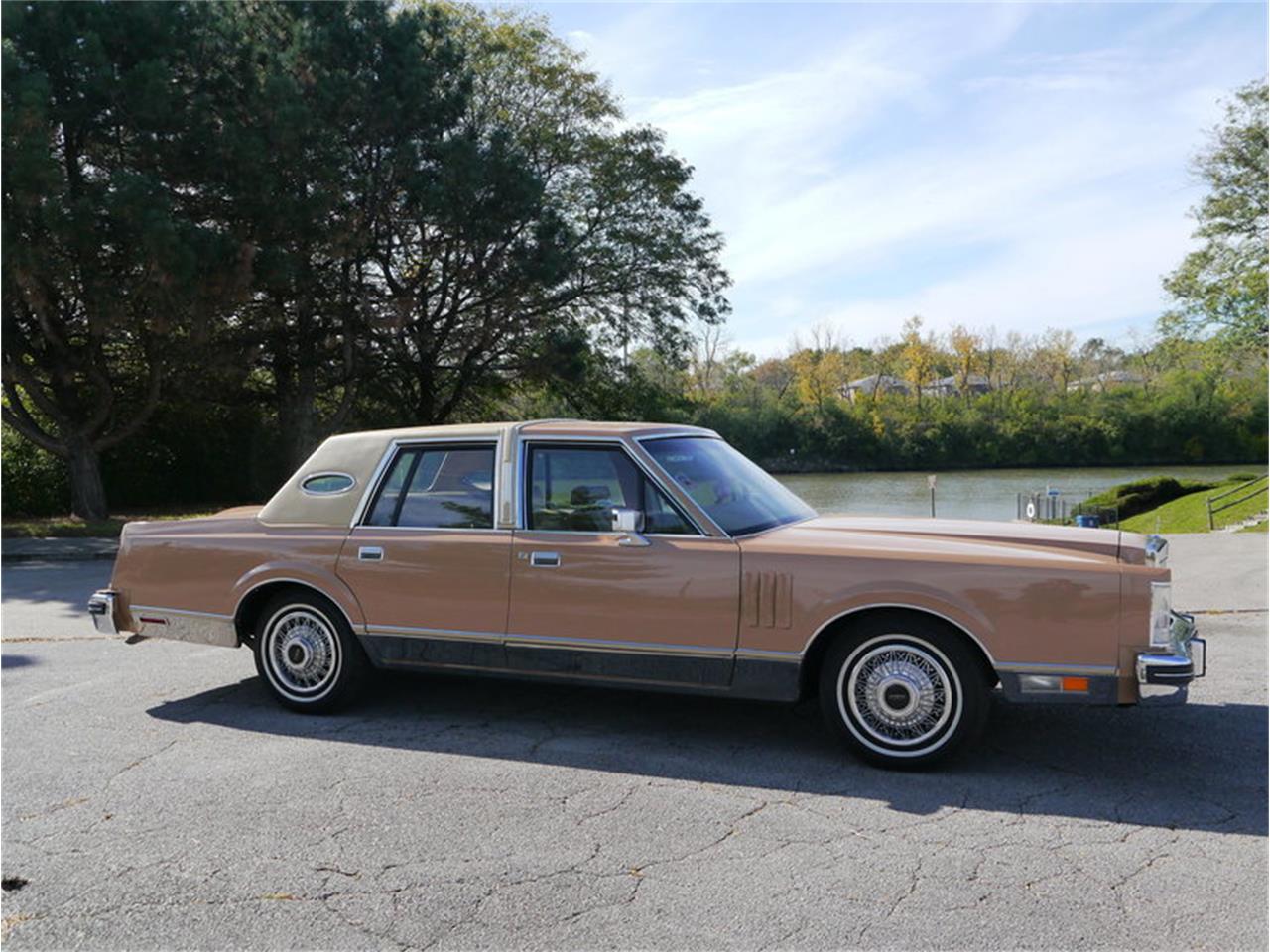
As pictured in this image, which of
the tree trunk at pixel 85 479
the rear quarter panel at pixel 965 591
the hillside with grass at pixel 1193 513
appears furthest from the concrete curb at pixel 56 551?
the hillside with grass at pixel 1193 513

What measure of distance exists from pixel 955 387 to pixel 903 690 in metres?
99.1

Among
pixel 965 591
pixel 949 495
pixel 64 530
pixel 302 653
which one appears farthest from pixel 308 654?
pixel 949 495

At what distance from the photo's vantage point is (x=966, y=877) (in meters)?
3.91

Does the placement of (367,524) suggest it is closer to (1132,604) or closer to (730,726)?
(730,726)

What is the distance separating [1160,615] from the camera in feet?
15.8

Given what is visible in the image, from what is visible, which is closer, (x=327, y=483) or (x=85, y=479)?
(x=327, y=483)

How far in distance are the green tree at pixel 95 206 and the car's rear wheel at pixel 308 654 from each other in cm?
1446

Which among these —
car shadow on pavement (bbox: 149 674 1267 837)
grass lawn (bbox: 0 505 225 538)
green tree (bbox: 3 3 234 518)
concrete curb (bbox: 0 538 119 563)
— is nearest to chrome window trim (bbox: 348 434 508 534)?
car shadow on pavement (bbox: 149 674 1267 837)

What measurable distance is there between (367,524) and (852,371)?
320 ft

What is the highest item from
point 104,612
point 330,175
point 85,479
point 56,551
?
point 330,175

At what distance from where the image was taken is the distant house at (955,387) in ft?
315

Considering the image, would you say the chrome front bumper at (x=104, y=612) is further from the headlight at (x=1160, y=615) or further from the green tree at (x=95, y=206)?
the green tree at (x=95, y=206)

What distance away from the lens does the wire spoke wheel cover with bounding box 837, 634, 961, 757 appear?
16.5ft

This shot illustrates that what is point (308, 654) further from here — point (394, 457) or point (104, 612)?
point (104, 612)
